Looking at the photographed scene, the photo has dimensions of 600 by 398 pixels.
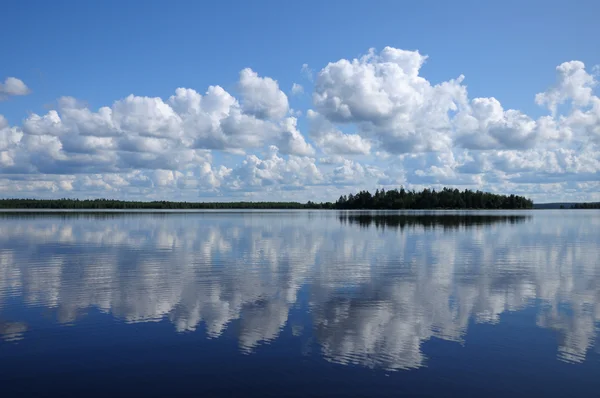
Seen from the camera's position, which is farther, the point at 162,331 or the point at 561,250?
the point at 561,250

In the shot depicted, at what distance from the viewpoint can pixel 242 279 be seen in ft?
99.8

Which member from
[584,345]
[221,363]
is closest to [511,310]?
[584,345]

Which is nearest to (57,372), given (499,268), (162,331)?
(162,331)

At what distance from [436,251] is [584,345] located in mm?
29417

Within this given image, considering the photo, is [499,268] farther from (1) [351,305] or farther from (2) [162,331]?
(2) [162,331]

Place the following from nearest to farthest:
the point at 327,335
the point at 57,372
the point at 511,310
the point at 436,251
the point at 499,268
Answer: the point at 57,372 < the point at 327,335 < the point at 511,310 < the point at 499,268 < the point at 436,251

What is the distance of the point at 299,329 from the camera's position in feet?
62.7

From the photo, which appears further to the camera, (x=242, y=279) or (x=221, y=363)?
(x=242, y=279)

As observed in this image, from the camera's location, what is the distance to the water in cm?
1398

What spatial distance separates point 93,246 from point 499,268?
38.4 metres

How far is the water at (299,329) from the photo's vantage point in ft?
45.9

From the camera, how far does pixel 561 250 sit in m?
48.3

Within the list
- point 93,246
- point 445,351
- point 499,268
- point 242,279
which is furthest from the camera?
point 93,246

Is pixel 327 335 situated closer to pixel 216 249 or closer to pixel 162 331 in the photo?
pixel 162 331
